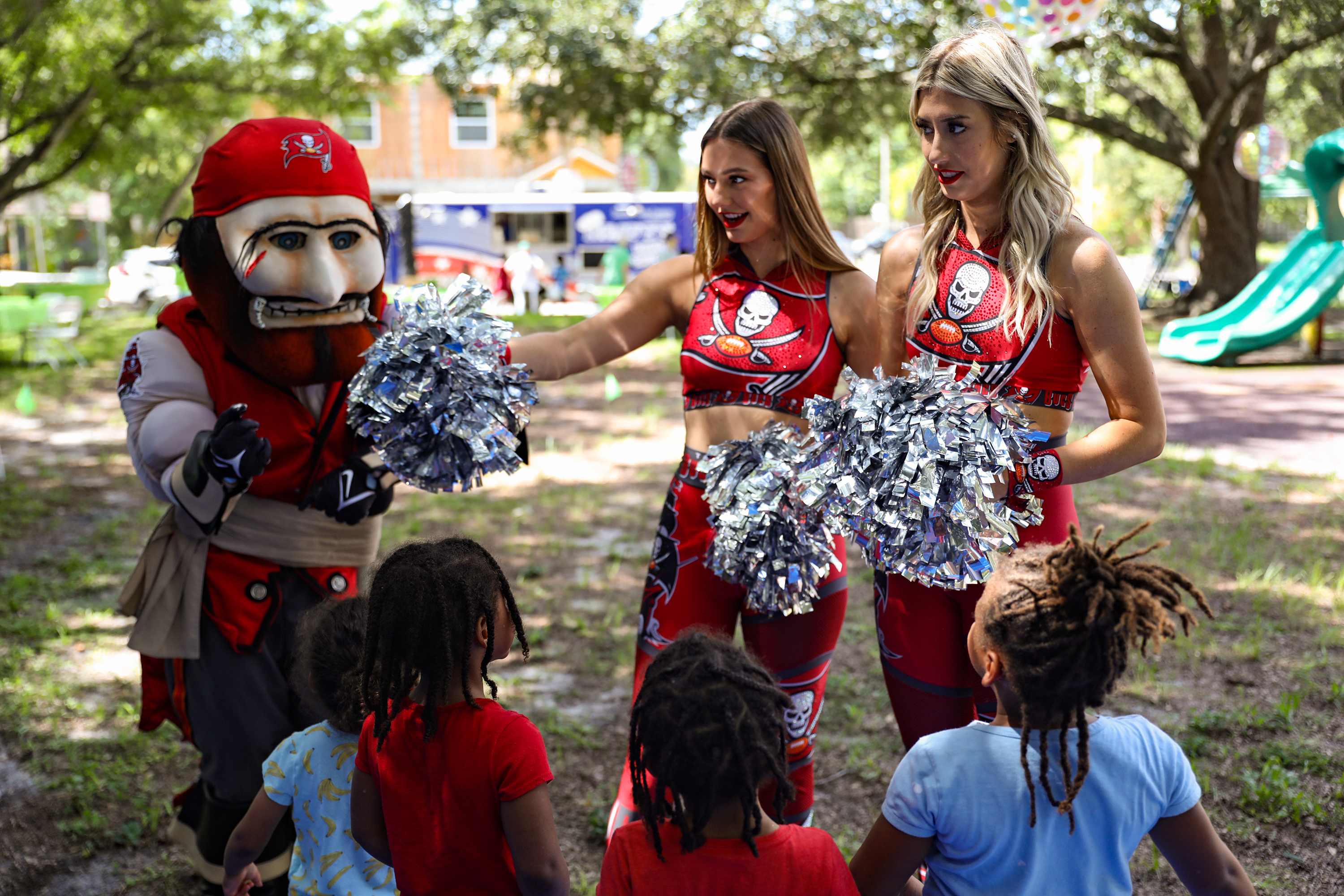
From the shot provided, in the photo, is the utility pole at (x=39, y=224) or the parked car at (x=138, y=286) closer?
the parked car at (x=138, y=286)

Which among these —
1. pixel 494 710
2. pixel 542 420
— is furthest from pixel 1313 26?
pixel 494 710

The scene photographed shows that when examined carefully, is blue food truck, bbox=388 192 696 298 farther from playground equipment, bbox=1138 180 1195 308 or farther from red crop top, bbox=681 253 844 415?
red crop top, bbox=681 253 844 415

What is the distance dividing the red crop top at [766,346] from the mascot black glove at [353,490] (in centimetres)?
77

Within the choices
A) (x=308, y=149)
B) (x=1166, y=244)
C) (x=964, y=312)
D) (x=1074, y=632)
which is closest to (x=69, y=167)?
(x=308, y=149)

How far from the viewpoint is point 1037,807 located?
159 cm

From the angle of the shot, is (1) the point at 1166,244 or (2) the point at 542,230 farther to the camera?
(2) the point at 542,230

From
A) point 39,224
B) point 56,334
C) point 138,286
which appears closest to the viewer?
point 56,334

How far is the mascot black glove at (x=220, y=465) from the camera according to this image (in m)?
2.31

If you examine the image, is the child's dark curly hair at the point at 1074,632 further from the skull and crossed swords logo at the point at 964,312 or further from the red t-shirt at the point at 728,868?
the skull and crossed swords logo at the point at 964,312

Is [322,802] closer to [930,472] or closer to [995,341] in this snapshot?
[930,472]

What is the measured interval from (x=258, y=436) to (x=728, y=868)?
1515 mm

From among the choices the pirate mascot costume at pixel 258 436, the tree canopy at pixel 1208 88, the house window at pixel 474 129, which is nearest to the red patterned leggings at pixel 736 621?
the pirate mascot costume at pixel 258 436

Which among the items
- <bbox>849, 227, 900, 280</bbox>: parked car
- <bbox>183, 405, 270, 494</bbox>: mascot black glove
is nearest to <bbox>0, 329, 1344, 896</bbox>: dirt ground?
<bbox>183, 405, 270, 494</bbox>: mascot black glove

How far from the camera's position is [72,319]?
13.5m
